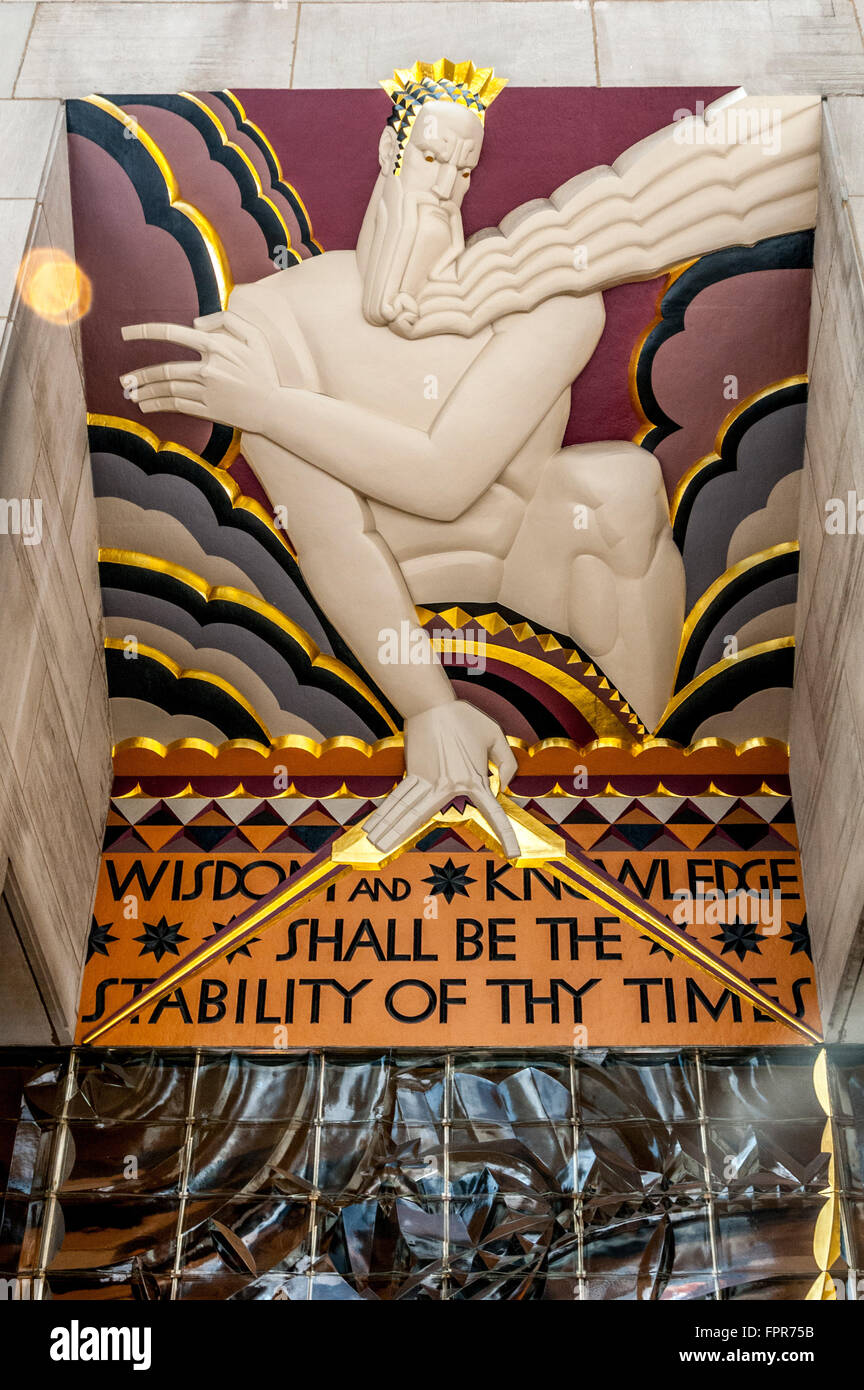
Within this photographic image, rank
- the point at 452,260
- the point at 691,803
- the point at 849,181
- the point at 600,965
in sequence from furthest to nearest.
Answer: the point at 691,803 → the point at 600,965 → the point at 452,260 → the point at 849,181

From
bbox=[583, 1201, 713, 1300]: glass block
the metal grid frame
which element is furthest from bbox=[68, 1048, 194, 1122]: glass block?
bbox=[583, 1201, 713, 1300]: glass block

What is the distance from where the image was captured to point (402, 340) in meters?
5.69

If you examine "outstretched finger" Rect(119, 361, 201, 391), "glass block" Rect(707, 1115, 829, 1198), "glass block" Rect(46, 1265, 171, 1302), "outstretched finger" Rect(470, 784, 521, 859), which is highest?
"outstretched finger" Rect(119, 361, 201, 391)

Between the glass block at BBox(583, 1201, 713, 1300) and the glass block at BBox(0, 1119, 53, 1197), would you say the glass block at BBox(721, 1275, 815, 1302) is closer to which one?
the glass block at BBox(583, 1201, 713, 1300)

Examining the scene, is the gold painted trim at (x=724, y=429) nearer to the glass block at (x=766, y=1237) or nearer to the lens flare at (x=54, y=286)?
the lens flare at (x=54, y=286)

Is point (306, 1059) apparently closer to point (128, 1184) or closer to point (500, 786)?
point (128, 1184)

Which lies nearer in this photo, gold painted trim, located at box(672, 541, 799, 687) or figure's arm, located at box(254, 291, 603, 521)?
figure's arm, located at box(254, 291, 603, 521)

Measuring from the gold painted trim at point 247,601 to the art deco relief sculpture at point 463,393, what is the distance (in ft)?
0.52

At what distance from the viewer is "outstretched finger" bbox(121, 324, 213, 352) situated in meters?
5.68

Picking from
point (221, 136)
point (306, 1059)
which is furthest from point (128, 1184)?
point (221, 136)

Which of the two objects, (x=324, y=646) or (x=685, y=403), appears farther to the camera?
(x=324, y=646)

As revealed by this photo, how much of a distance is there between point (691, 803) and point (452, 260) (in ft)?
7.69

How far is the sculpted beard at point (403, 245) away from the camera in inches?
215

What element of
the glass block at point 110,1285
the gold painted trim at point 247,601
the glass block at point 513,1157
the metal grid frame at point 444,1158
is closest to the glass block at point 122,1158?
the metal grid frame at point 444,1158
